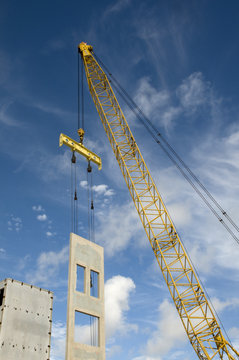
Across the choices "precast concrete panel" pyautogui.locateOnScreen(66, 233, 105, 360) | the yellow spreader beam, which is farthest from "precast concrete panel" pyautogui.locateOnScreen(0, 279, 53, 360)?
the yellow spreader beam

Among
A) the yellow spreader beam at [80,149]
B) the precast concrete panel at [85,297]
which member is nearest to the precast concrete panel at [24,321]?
the precast concrete panel at [85,297]

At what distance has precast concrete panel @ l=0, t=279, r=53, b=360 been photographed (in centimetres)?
1902

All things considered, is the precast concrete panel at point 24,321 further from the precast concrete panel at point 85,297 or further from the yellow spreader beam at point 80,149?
the yellow spreader beam at point 80,149

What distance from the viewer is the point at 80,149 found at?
37.8m

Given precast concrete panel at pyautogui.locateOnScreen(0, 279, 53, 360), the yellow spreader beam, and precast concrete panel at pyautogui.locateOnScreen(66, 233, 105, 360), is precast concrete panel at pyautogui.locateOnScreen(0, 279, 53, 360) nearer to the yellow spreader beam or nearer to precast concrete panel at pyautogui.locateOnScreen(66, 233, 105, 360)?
precast concrete panel at pyautogui.locateOnScreen(66, 233, 105, 360)

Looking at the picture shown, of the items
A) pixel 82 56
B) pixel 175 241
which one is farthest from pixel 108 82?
pixel 175 241

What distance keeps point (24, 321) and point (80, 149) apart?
2110 centimetres

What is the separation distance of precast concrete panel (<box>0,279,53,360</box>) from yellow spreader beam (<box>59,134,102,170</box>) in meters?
18.2

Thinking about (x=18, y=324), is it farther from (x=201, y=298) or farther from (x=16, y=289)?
(x=201, y=298)

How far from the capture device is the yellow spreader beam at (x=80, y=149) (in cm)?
3647

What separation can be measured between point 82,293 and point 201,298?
2009cm

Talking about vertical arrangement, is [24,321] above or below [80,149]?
below

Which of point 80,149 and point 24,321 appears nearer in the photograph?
point 24,321

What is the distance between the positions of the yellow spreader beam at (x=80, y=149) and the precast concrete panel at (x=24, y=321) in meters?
18.2
